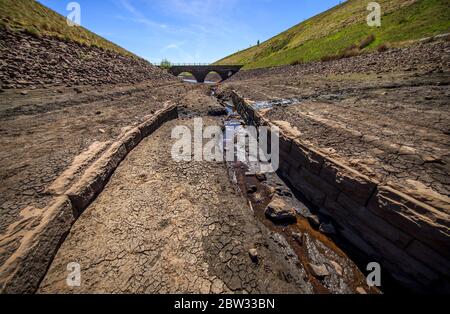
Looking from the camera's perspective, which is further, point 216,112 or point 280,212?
point 216,112

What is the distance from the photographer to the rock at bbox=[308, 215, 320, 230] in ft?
15.5

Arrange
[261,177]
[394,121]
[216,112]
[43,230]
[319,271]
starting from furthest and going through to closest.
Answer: [216,112] < [261,177] < [394,121] < [319,271] < [43,230]

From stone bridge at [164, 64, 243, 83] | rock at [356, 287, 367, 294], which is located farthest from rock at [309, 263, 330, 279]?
stone bridge at [164, 64, 243, 83]

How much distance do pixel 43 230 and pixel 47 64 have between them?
14192 millimetres

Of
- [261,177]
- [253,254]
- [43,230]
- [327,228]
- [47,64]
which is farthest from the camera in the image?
[47,64]

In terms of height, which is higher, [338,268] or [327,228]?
[327,228]

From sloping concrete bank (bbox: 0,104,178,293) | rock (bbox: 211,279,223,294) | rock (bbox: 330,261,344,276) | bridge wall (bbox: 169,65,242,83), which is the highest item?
bridge wall (bbox: 169,65,242,83)

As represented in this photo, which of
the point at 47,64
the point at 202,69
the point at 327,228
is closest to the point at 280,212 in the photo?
the point at 327,228

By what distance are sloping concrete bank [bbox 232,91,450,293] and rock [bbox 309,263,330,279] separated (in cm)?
97

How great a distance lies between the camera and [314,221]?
479 cm

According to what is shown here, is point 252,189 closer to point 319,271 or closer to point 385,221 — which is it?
point 319,271

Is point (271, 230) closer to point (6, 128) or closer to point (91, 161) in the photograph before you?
point (91, 161)

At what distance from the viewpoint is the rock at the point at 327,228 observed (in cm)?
453

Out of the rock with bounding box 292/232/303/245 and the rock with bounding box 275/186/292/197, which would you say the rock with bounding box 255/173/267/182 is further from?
the rock with bounding box 292/232/303/245
